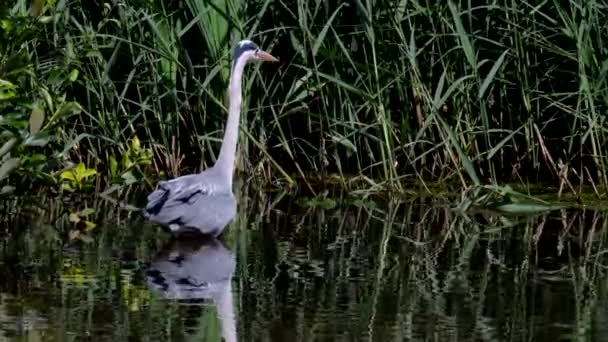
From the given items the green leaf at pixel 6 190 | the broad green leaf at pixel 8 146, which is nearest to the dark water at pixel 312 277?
the green leaf at pixel 6 190

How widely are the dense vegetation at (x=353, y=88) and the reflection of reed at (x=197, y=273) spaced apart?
1.01 m

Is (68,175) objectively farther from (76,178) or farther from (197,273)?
(197,273)

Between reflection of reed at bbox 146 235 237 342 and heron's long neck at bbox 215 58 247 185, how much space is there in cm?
40

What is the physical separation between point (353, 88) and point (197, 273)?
2438mm

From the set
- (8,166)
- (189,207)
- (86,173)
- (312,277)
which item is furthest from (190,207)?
(312,277)

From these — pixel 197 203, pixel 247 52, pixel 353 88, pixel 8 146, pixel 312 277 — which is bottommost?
pixel 312 277

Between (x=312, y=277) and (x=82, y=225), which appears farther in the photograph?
(x=82, y=225)

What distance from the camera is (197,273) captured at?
274 inches

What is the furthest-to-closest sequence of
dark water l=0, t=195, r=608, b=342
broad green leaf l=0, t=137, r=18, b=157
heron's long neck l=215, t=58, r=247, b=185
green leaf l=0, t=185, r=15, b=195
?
heron's long neck l=215, t=58, r=247, b=185 → green leaf l=0, t=185, r=15, b=195 → broad green leaf l=0, t=137, r=18, b=157 → dark water l=0, t=195, r=608, b=342

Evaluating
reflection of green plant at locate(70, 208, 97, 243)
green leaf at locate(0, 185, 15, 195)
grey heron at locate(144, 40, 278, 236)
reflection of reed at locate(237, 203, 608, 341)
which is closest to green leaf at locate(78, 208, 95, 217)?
reflection of green plant at locate(70, 208, 97, 243)

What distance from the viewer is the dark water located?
5.72 m

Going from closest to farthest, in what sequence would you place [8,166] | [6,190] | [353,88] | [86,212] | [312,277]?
[312,277]
[8,166]
[6,190]
[86,212]
[353,88]

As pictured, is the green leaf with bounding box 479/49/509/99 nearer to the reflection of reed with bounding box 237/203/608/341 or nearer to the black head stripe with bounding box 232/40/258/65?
the reflection of reed with bounding box 237/203/608/341

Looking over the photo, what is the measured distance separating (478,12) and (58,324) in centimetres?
465
